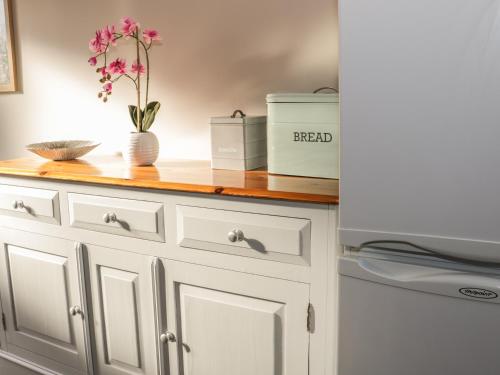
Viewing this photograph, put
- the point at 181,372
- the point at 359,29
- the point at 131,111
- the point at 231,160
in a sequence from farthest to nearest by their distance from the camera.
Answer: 1. the point at 131,111
2. the point at 231,160
3. the point at 181,372
4. the point at 359,29

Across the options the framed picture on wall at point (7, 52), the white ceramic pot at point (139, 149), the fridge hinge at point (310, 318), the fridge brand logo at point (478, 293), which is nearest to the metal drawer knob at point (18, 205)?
the white ceramic pot at point (139, 149)

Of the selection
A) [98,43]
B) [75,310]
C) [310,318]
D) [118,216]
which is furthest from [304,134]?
[75,310]

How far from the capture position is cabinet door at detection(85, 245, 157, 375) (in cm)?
161

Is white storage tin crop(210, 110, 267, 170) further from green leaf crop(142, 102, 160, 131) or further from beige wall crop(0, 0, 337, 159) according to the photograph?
green leaf crop(142, 102, 160, 131)

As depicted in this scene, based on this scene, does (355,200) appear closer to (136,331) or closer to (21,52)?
(136,331)

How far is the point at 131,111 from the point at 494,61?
4.49ft

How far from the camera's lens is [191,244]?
4.83ft

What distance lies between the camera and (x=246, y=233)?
1365mm

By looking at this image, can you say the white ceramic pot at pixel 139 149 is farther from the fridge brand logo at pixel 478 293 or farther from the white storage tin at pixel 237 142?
the fridge brand logo at pixel 478 293

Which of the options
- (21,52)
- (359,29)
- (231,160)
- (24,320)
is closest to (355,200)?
(359,29)

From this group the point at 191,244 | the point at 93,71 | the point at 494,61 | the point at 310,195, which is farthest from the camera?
the point at 93,71

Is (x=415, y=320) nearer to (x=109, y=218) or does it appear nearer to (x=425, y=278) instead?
(x=425, y=278)

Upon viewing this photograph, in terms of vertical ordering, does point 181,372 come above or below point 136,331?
below

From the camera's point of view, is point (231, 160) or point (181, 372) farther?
point (231, 160)
